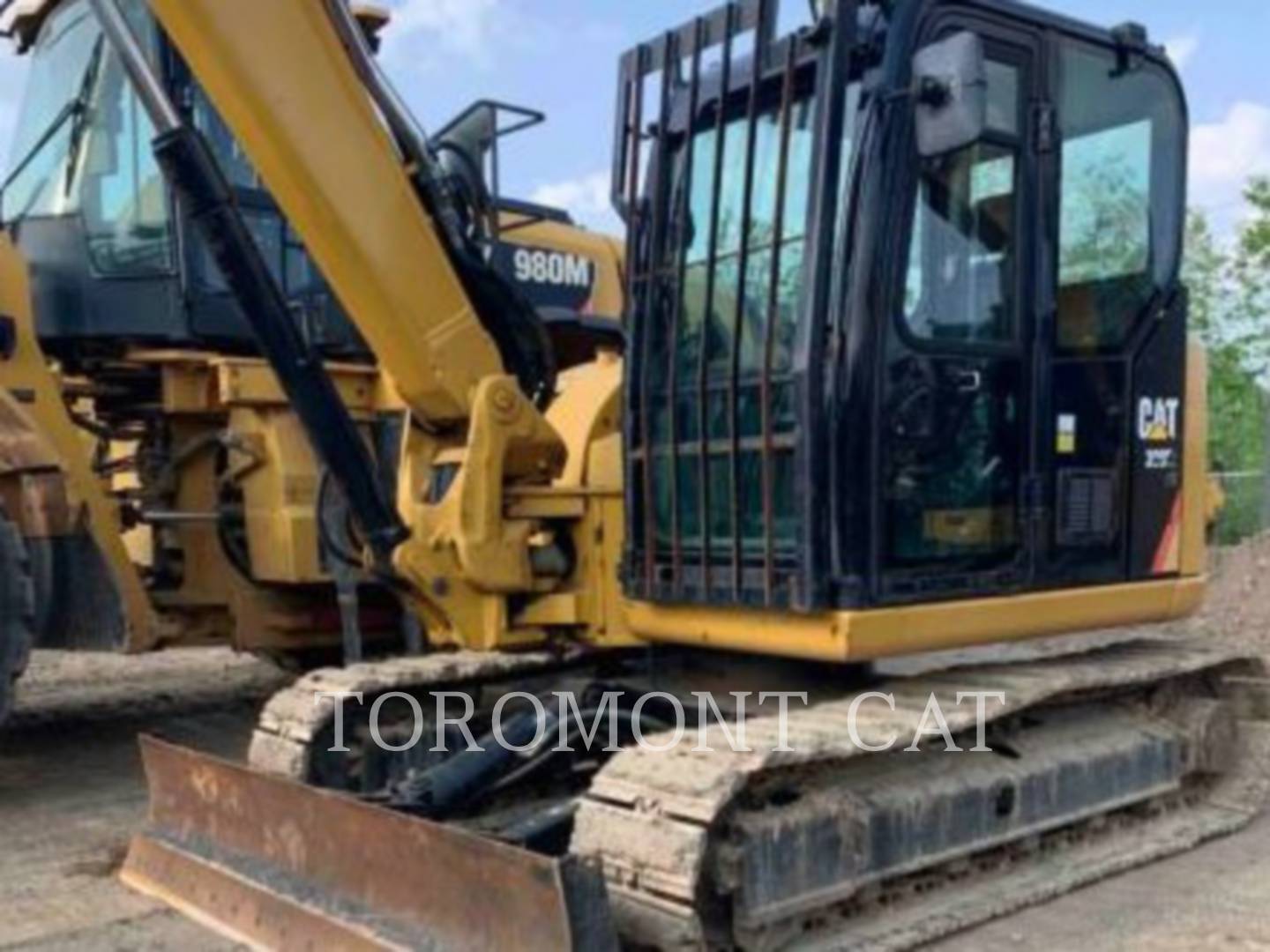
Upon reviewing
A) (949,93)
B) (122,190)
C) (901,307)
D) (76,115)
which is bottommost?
(901,307)

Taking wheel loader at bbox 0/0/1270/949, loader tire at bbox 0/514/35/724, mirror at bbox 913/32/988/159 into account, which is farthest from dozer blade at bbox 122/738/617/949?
mirror at bbox 913/32/988/159

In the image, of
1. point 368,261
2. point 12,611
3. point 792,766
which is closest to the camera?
point 792,766

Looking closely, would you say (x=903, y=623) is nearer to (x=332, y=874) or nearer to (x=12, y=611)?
(x=332, y=874)

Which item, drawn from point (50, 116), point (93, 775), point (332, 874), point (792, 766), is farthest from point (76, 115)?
point (792, 766)

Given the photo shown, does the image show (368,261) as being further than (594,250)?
No

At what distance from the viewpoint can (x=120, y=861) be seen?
512 centimetres

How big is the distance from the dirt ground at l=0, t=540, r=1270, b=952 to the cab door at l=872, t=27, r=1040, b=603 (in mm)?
1007

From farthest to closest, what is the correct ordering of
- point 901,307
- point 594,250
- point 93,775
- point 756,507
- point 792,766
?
point 594,250 < point 93,775 < point 756,507 < point 901,307 < point 792,766

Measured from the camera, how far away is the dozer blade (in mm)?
3529

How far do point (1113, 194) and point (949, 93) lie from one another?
1.14m

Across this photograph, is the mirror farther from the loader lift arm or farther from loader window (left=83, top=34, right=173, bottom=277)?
loader window (left=83, top=34, right=173, bottom=277)

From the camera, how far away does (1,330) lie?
591 cm

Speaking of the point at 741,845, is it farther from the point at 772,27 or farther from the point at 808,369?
the point at 772,27

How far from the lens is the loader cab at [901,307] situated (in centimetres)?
425
